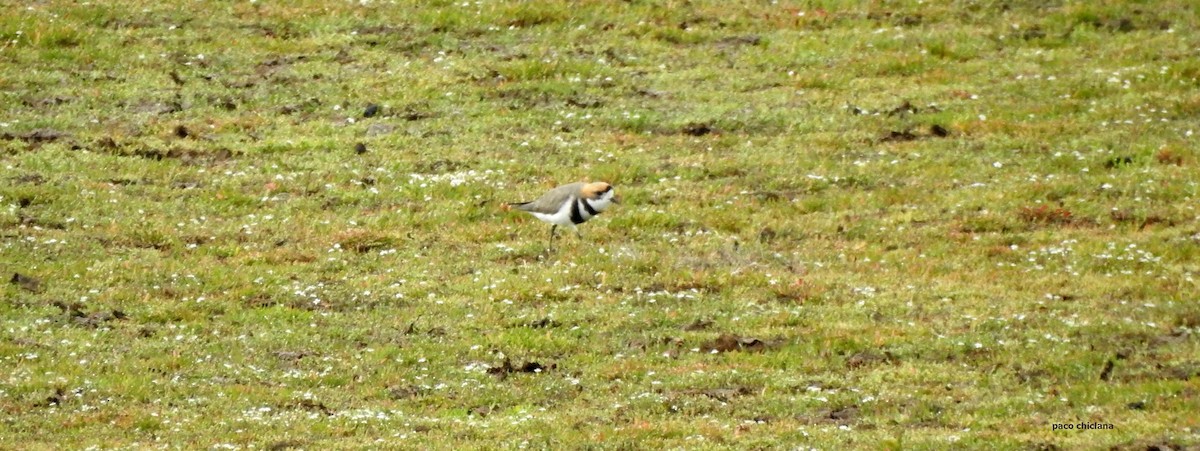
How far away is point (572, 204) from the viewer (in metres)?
22.2

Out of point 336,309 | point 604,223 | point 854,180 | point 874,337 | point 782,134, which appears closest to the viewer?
point 874,337

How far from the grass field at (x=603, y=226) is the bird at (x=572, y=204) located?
1.56 ft

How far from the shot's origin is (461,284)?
68.1ft

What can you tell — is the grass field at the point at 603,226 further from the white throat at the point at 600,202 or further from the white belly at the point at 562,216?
the white throat at the point at 600,202

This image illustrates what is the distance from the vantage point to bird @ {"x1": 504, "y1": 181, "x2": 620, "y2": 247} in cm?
2219

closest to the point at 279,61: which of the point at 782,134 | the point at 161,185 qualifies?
the point at 161,185

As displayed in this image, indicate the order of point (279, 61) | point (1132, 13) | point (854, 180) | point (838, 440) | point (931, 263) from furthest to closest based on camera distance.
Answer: point (1132, 13), point (279, 61), point (854, 180), point (931, 263), point (838, 440)

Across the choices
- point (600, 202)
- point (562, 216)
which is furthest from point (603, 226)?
point (562, 216)

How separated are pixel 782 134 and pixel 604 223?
5.72 m

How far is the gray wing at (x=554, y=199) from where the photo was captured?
22219 millimetres

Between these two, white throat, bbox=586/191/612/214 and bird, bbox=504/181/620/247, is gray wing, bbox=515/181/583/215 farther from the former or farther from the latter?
white throat, bbox=586/191/612/214

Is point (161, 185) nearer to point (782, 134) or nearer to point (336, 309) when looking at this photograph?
point (336, 309)

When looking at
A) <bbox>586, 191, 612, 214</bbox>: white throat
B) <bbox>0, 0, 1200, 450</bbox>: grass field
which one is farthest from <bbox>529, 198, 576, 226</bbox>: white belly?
<bbox>0, 0, 1200, 450</bbox>: grass field

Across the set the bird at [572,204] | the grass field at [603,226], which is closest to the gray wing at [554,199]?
the bird at [572,204]
